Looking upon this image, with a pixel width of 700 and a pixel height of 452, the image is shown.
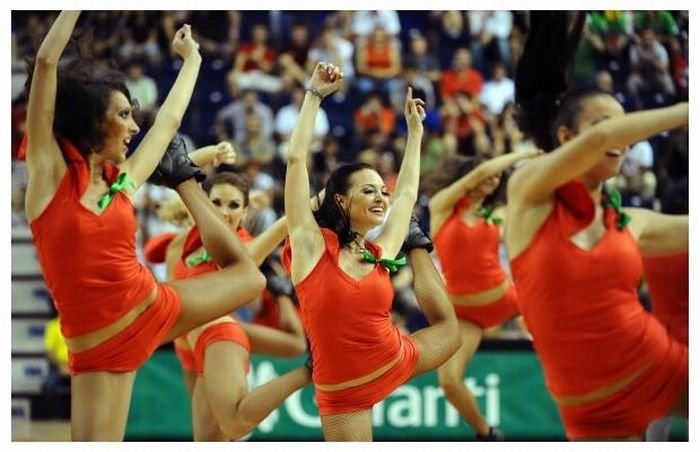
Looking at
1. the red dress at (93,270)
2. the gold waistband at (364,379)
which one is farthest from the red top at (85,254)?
the gold waistband at (364,379)

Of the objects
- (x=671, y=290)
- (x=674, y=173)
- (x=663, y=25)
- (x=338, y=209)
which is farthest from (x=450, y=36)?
(x=338, y=209)

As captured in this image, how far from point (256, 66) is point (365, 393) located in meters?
6.29

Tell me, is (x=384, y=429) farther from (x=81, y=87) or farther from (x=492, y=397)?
(x=81, y=87)

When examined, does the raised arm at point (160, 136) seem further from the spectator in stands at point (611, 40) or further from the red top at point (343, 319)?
the spectator in stands at point (611, 40)

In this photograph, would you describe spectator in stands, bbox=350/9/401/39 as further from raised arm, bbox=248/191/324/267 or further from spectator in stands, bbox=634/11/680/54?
raised arm, bbox=248/191/324/267

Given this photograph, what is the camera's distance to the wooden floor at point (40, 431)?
27.5ft

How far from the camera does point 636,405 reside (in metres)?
4.88

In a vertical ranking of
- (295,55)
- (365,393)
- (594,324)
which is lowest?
(365,393)

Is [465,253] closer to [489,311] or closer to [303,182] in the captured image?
[489,311]

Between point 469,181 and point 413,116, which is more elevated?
point 413,116

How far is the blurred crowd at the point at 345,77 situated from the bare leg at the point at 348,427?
3751mm

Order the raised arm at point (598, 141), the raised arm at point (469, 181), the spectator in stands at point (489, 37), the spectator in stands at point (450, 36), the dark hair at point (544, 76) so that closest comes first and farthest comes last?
the raised arm at point (598, 141) → the dark hair at point (544, 76) → the raised arm at point (469, 181) → the spectator in stands at point (489, 37) → the spectator in stands at point (450, 36)

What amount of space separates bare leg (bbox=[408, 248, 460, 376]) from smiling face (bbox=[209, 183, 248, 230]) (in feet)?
3.73
